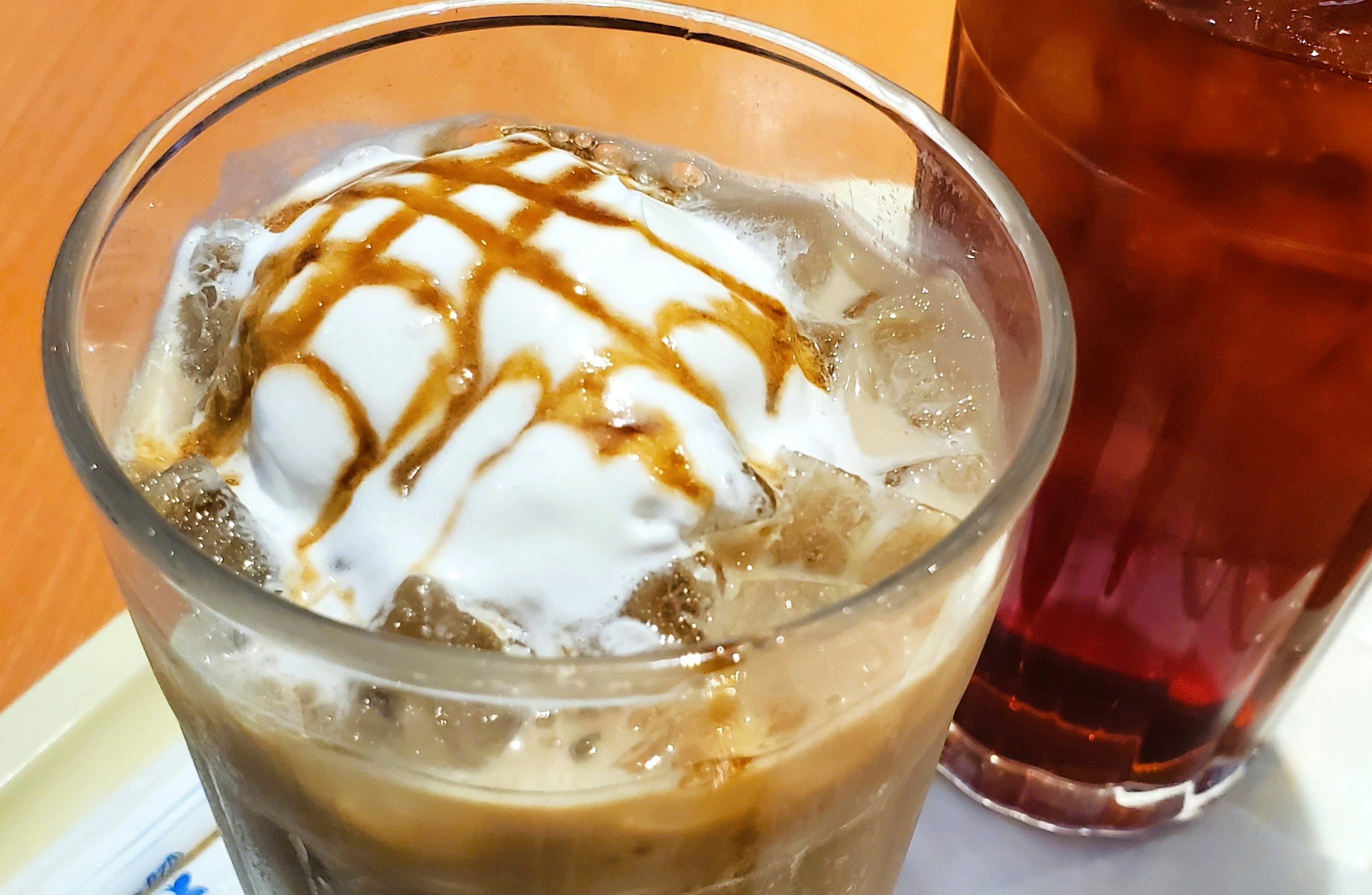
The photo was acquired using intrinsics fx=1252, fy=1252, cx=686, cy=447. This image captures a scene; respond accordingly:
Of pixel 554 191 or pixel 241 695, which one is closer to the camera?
pixel 241 695

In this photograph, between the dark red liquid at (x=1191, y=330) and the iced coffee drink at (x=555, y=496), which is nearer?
the iced coffee drink at (x=555, y=496)

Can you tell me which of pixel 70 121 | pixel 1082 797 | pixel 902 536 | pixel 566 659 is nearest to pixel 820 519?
pixel 902 536

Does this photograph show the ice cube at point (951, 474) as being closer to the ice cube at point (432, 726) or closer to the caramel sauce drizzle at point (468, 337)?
the caramel sauce drizzle at point (468, 337)

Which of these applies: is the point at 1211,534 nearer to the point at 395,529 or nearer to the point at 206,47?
the point at 395,529

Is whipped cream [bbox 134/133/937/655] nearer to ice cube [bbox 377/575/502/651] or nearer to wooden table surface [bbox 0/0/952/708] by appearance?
ice cube [bbox 377/575/502/651]

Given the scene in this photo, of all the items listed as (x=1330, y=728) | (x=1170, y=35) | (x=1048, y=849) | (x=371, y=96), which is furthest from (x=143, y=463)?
(x=1330, y=728)

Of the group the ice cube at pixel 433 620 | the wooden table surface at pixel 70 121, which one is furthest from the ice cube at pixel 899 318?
the wooden table surface at pixel 70 121
